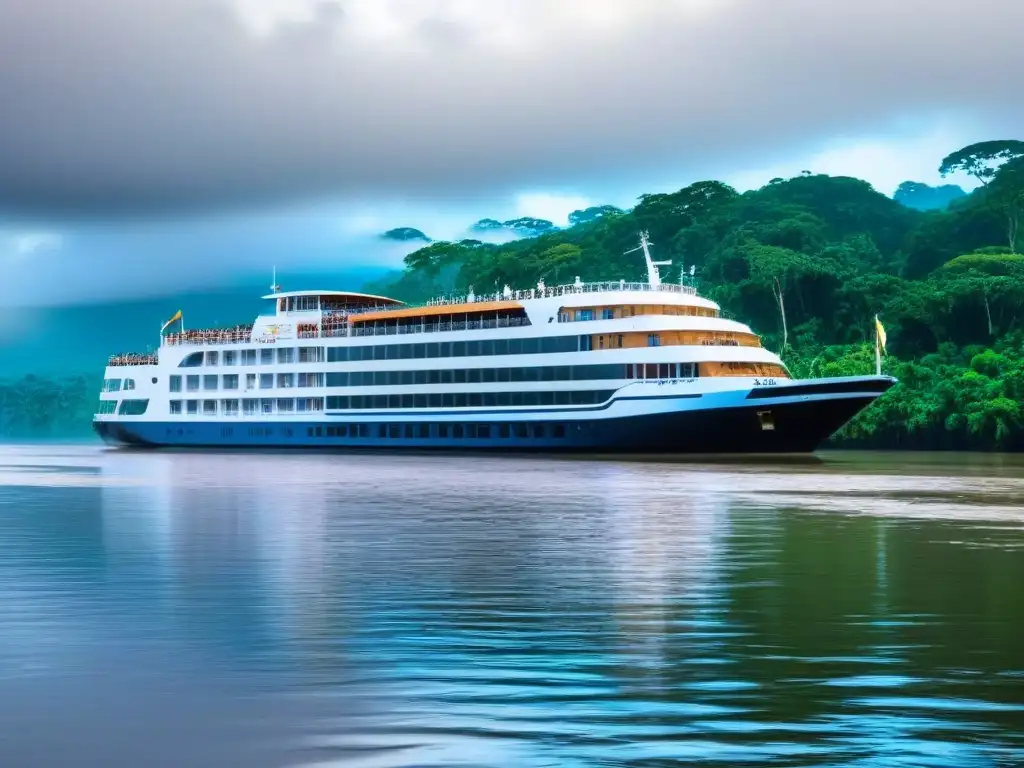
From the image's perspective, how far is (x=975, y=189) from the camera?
15025cm

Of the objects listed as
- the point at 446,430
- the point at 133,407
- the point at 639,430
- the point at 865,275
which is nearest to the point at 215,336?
the point at 133,407

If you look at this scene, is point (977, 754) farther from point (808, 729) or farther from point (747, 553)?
point (747, 553)

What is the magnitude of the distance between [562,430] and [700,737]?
69.4m

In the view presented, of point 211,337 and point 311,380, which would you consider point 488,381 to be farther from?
point 211,337

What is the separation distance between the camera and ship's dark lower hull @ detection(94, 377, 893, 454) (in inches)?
2817

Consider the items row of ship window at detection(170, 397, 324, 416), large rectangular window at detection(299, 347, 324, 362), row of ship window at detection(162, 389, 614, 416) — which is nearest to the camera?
row of ship window at detection(162, 389, 614, 416)

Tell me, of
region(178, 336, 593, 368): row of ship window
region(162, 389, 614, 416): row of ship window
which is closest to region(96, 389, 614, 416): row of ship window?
region(162, 389, 614, 416): row of ship window

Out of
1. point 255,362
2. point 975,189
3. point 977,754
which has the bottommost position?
point 977,754

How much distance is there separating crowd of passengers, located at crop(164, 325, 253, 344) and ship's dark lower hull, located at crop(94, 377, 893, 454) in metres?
7.72

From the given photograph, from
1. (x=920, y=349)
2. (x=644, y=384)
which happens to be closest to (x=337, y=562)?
(x=644, y=384)

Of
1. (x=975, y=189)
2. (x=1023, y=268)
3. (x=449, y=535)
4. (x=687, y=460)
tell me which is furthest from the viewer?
(x=975, y=189)

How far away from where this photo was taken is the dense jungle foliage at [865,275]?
94.6 meters

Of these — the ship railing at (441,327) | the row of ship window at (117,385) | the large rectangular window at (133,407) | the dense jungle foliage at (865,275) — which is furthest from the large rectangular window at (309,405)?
the dense jungle foliage at (865,275)

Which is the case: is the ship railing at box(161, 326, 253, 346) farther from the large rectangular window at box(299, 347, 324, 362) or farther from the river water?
the river water
